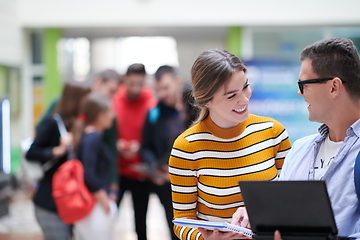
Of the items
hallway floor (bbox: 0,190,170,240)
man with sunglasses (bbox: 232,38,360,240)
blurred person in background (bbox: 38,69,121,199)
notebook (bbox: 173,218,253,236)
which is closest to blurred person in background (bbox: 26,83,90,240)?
blurred person in background (bbox: 38,69,121,199)

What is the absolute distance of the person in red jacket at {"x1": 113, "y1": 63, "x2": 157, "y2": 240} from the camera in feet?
16.4

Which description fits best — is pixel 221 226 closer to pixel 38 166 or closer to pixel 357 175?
pixel 357 175

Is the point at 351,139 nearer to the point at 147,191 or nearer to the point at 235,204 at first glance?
the point at 235,204

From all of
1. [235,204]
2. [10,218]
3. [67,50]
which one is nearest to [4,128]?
[10,218]

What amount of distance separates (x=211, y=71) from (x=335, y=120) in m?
0.62

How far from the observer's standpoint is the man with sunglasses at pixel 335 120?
1809 mm

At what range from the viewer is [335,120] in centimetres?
192

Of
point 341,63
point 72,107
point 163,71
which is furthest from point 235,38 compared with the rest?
point 341,63

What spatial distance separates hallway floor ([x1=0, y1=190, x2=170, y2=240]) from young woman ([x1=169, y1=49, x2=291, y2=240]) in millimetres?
3674

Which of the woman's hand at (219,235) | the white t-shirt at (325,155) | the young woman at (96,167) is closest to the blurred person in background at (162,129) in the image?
the young woman at (96,167)

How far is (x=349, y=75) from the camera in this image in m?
1.89

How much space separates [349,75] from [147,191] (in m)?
3.38

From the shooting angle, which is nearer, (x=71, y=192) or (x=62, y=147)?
(x=71, y=192)

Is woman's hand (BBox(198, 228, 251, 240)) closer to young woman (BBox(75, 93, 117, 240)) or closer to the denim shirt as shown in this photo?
the denim shirt
